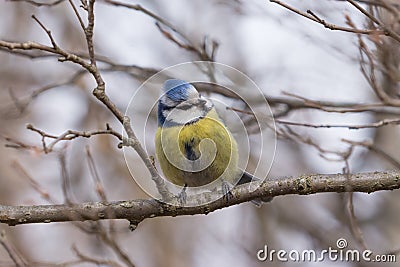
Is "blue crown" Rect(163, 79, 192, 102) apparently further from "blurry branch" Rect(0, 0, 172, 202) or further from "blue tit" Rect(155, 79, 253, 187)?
"blurry branch" Rect(0, 0, 172, 202)

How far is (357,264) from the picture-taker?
4.35 m

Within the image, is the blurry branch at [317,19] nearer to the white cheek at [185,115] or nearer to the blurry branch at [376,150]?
the blurry branch at [376,150]

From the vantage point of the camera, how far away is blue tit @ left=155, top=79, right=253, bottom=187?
10.2 ft

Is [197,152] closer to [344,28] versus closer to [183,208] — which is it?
[183,208]

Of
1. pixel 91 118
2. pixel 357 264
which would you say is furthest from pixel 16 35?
pixel 357 264

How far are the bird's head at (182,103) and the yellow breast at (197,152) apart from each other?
0.04 m

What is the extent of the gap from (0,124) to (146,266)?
2.06 m

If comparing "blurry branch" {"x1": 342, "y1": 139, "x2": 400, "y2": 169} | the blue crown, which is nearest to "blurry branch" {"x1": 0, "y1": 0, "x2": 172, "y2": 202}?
the blue crown

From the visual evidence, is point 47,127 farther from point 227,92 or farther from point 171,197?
point 171,197

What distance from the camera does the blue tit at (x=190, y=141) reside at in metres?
3.10

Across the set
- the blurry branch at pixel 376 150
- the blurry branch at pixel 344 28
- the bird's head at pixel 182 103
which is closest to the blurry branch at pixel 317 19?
the blurry branch at pixel 344 28

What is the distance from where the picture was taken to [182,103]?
3127 mm

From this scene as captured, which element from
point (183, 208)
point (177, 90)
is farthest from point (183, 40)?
point (183, 208)

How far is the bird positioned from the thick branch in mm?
311
